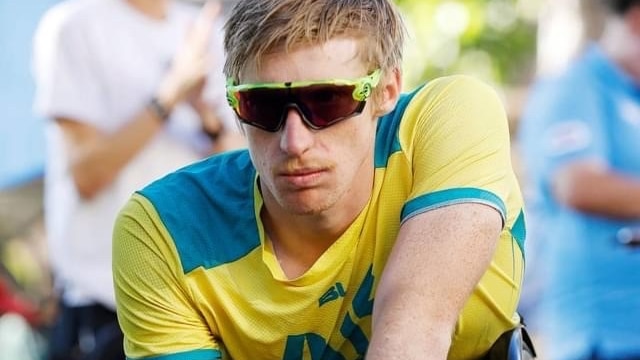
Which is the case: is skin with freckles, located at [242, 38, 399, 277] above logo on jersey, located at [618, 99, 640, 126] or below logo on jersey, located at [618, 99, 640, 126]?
above

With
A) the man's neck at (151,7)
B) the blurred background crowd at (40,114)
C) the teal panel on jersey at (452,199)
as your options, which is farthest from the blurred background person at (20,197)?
the teal panel on jersey at (452,199)

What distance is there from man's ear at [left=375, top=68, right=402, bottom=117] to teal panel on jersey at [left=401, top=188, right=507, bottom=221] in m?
0.29

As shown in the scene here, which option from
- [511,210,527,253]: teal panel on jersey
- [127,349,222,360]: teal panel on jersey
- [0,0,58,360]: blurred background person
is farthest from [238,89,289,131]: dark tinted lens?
[0,0,58,360]: blurred background person

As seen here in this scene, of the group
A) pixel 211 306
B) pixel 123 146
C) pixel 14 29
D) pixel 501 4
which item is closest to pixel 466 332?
pixel 211 306

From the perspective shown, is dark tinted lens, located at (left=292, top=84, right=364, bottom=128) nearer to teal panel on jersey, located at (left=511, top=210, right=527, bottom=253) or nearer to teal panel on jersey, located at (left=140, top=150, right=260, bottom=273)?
teal panel on jersey, located at (left=140, top=150, right=260, bottom=273)

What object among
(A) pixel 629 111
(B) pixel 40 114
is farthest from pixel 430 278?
(A) pixel 629 111

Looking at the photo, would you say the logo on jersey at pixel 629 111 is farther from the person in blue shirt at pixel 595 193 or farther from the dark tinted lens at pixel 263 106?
the dark tinted lens at pixel 263 106

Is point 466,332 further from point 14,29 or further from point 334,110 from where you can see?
point 14,29

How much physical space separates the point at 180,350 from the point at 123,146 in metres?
1.93

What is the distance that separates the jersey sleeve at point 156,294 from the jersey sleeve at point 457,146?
58 centimetres

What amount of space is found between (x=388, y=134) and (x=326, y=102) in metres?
0.35

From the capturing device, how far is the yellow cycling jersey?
3.85 meters

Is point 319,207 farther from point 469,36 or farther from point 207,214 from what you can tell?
point 469,36

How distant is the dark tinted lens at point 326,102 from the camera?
3.63m
